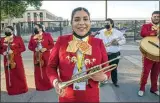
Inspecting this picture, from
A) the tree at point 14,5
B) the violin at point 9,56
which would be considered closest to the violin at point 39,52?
the violin at point 9,56

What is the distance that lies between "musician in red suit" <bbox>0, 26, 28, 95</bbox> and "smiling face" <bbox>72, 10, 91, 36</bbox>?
4.59 m

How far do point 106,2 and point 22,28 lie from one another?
8.57 meters

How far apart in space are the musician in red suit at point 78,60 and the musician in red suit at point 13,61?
4.46 metres

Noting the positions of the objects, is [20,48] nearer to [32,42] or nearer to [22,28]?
[32,42]

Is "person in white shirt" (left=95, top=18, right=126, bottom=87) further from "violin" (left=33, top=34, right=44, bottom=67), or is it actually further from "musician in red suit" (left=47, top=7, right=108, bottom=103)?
"musician in red suit" (left=47, top=7, right=108, bottom=103)

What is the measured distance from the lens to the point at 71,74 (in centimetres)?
305

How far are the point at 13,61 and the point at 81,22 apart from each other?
480 centimetres

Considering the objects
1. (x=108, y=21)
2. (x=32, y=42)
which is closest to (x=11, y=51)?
(x=32, y=42)

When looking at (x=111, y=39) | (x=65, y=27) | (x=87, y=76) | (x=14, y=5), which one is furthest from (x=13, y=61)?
(x=65, y=27)

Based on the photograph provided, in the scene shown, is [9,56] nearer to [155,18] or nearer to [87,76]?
[155,18]

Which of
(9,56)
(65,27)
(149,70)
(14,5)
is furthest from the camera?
(65,27)

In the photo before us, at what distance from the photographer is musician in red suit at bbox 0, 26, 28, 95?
24.2 feet

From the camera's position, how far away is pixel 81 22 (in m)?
3.02

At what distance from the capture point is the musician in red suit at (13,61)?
→ 7379mm
